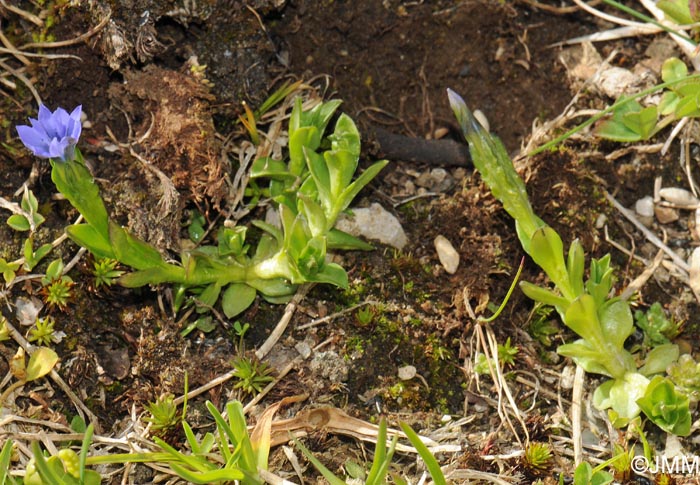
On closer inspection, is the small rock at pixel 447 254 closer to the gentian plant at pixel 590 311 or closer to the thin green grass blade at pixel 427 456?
the gentian plant at pixel 590 311

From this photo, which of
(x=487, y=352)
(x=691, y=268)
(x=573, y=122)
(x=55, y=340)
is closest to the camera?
(x=55, y=340)

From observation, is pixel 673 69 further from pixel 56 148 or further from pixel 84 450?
pixel 84 450

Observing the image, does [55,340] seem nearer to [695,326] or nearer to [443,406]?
[443,406]

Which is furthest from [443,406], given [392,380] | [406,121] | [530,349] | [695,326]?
[406,121]

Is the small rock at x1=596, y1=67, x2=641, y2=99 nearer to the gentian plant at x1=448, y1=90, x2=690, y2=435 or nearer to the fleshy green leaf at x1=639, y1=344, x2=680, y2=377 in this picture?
the gentian plant at x1=448, y1=90, x2=690, y2=435

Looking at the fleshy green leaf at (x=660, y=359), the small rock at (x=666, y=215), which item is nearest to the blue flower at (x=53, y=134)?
the fleshy green leaf at (x=660, y=359)

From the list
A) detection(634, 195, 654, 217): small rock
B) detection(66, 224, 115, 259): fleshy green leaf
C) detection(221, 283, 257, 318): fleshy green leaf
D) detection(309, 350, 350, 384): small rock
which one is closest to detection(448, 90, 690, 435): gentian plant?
detection(634, 195, 654, 217): small rock
